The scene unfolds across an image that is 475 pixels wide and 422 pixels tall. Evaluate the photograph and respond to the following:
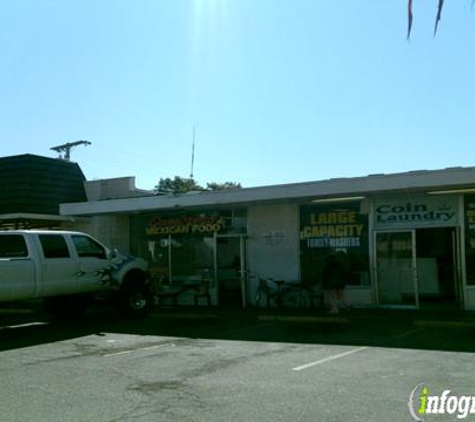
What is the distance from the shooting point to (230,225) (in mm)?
19312

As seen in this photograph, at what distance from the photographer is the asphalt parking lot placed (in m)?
6.80

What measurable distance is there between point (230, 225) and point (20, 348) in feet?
28.5

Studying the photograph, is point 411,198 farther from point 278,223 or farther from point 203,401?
point 203,401

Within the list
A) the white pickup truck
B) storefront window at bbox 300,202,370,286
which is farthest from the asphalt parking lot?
storefront window at bbox 300,202,370,286

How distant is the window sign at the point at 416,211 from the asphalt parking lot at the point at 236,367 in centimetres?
257

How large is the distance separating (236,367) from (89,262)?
23.9 ft

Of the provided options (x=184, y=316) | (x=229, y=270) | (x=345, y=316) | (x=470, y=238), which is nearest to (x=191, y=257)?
(x=229, y=270)

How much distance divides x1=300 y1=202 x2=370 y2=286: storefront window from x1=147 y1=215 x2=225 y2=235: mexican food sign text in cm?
268

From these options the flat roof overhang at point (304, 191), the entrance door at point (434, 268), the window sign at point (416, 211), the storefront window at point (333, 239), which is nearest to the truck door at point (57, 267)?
the flat roof overhang at point (304, 191)

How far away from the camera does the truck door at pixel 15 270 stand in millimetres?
13430

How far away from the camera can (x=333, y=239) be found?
1756 cm

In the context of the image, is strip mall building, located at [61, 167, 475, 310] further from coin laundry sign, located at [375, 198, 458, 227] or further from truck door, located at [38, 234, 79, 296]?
truck door, located at [38, 234, 79, 296]

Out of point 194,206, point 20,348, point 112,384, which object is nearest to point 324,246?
point 194,206

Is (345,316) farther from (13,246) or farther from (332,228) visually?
(13,246)
